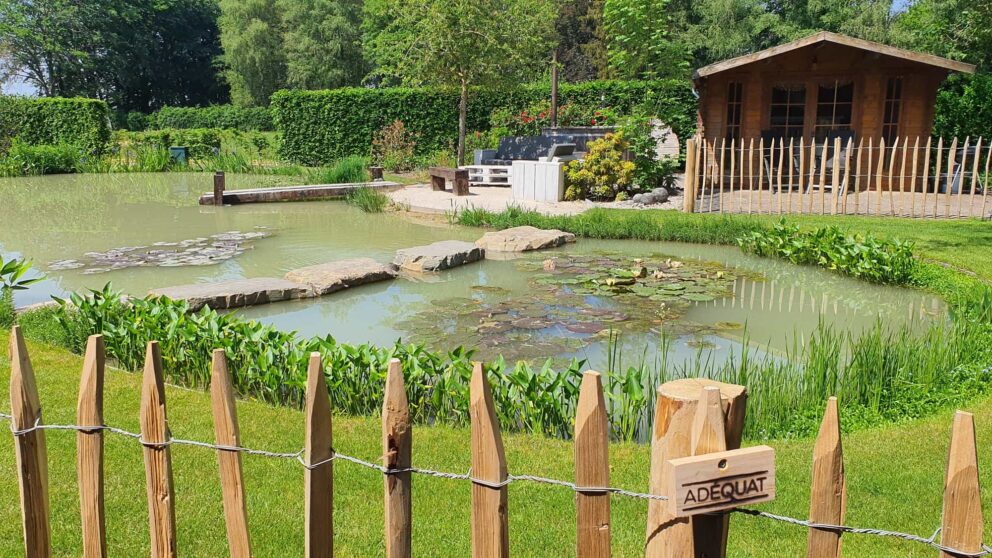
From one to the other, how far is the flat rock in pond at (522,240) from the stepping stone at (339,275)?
200cm

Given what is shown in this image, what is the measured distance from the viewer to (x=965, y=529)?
146 cm

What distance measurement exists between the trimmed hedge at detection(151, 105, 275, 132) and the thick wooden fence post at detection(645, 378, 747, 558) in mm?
35288

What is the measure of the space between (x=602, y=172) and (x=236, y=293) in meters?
9.07

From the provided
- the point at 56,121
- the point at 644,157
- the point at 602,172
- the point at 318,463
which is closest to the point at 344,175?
the point at 602,172

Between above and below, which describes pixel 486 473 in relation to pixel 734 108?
below

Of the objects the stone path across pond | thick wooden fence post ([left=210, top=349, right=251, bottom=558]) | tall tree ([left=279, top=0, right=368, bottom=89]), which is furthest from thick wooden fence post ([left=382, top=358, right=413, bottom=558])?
tall tree ([left=279, top=0, right=368, bottom=89])

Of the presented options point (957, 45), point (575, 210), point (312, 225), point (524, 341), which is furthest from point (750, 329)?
point (957, 45)

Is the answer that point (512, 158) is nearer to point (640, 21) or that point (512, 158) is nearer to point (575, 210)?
point (575, 210)

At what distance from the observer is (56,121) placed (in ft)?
81.0

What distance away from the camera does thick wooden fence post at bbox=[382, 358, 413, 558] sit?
1.74 metres

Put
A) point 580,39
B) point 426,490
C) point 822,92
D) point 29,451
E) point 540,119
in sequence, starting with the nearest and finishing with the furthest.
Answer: point 29,451 < point 426,490 < point 822,92 < point 540,119 < point 580,39

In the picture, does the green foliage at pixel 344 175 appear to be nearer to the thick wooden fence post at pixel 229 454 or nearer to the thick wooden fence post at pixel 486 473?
the thick wooden fence post at pixel 229 454

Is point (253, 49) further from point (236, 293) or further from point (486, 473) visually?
point (486, 473)

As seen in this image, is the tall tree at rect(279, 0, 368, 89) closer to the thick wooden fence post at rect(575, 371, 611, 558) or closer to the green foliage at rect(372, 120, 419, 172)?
the green foliage at rect(372, 120, 419, 172)
